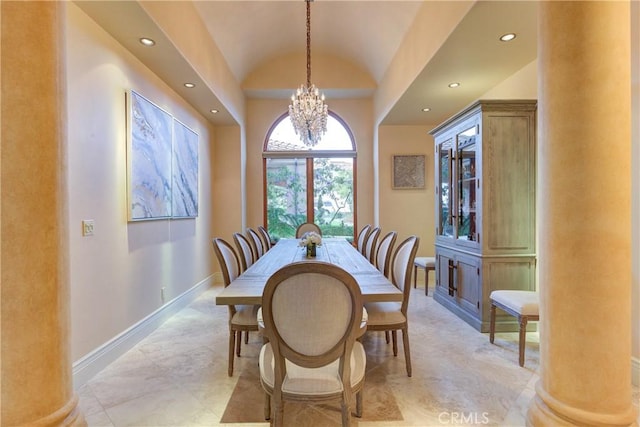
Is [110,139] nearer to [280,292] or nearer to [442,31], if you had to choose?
[280,292]

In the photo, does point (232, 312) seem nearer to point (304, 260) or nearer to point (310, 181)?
point (304, 260)

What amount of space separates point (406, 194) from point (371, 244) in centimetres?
211

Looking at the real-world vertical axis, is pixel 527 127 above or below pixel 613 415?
above

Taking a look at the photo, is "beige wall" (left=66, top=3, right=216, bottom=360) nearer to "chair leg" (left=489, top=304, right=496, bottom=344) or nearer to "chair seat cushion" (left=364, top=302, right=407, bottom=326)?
"chair seat cushion" (left=364, top=302, right=407, bottom=326)

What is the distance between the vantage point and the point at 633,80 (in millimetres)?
2094

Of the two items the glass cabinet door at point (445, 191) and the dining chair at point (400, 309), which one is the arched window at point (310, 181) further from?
the dining chair at point (400, 309)

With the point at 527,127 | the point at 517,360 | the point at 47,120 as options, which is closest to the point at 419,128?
the point at 527,127

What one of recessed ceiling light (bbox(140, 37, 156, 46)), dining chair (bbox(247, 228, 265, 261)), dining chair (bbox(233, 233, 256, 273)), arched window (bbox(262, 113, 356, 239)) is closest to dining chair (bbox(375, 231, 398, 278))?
dining chair (bbox(233, 233, 256, 273))

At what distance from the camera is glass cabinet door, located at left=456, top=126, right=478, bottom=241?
3.33m

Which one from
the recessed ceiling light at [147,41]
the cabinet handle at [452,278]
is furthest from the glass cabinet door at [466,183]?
the recessed ceiling light at [147,41]

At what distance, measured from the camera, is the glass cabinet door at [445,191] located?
385 cm

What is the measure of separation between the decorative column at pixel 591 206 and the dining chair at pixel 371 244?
7.24 feet

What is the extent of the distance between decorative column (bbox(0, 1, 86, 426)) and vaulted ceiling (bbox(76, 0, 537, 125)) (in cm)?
Result: 132

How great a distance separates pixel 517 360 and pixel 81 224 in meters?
3.41
